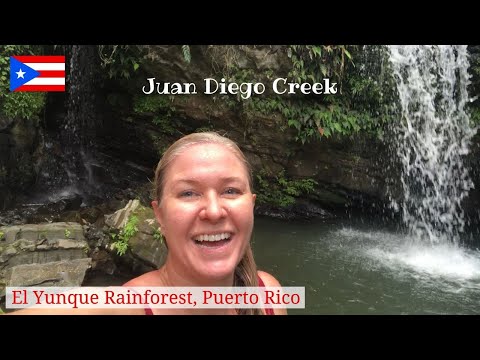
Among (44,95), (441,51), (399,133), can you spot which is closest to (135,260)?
(44,95)

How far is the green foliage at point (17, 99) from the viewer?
6117mm

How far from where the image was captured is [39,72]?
10.7 ft

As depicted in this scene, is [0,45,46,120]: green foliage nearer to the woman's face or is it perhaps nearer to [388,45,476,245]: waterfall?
the woman's face

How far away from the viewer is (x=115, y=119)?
838 centimetres

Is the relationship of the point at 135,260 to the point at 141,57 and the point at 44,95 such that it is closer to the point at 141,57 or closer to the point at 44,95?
the point at 141,57

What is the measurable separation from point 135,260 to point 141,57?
417 centimetres

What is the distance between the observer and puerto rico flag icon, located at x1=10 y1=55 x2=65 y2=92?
3.16 metres

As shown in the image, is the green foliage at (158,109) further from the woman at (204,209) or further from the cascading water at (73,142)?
the woman at (204,209)

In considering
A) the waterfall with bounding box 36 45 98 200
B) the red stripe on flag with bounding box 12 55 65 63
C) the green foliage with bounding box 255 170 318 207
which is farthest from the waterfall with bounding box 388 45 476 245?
the waterfall with bounding box 36 45 98 200

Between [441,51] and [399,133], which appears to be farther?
[399,133]

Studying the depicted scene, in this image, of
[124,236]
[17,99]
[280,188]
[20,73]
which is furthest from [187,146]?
[17,99]

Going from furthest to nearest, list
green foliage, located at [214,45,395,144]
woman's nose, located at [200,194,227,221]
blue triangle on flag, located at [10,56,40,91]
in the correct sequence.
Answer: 1. green foliage, located at [214,45,395,144]
2. blue triangle on flag, located at [10,56,40,91]
3. woman's nose, located at [200,194,227,221]

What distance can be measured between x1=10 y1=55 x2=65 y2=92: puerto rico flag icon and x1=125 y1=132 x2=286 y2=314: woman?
2400 mm

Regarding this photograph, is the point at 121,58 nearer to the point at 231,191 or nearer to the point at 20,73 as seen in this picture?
the point at 20,73
